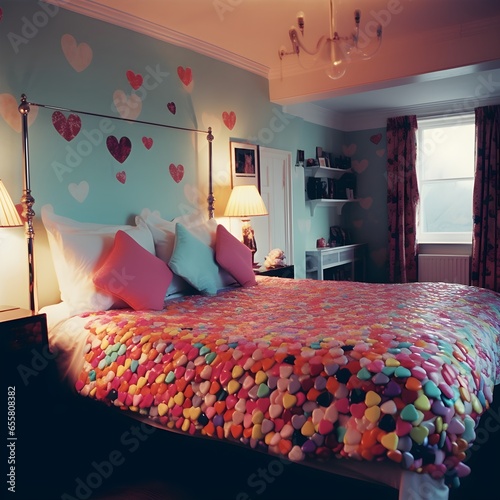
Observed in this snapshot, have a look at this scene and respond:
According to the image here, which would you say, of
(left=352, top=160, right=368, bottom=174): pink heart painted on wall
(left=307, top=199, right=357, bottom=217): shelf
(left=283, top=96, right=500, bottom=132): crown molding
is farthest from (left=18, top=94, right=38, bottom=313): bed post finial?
(left=352, top=160, right=368, bottom=174): pink heart painted on wall

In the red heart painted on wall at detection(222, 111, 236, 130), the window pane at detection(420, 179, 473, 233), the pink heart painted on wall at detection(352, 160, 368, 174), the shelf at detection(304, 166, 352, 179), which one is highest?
the red heart painted on wall at detection(222, 111, 236, 130)

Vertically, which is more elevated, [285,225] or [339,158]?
[339,158]

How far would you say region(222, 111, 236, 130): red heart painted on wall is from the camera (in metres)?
4.10

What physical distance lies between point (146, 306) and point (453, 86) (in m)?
3.99

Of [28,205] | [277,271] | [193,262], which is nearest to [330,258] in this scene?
[277,271]

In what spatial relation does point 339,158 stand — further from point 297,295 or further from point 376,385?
point 376,385

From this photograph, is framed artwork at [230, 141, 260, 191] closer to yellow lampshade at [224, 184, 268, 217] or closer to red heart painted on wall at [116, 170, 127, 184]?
yellow lampshade at [224, 184, 268, 217]

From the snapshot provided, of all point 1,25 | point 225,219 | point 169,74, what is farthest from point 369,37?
point 1,25

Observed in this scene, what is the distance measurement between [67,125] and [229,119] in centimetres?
160

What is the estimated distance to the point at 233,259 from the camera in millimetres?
3219

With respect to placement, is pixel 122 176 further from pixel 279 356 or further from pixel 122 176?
pixel 279 356

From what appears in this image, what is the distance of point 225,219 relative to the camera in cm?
413

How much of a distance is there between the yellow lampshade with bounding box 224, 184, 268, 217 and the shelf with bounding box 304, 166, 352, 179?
1.68m

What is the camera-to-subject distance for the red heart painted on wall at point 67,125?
2824 millimetres
